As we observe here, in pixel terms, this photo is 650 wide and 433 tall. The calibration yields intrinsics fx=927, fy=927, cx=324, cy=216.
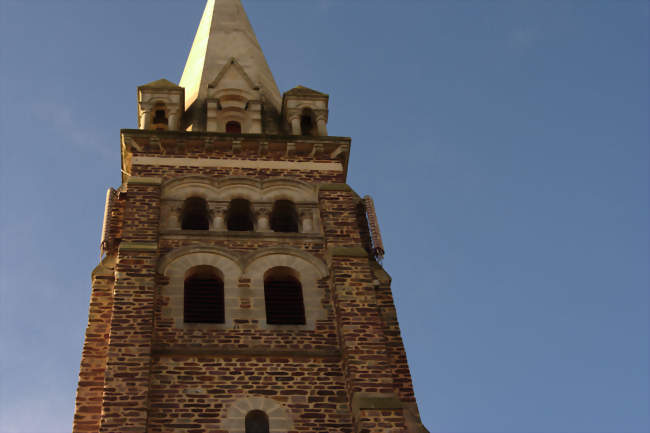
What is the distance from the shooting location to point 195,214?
2300 cm

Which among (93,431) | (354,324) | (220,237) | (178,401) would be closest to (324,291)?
(354,324)

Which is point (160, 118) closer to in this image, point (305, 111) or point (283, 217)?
point (305, 111)

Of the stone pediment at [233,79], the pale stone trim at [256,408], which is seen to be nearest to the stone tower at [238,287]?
the pale stone trim at [256,408]

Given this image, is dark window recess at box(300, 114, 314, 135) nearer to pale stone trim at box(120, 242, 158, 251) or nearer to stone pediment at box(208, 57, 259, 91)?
stone pediment at box(208, 57, 259, 91)

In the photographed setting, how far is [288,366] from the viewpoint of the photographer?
60.0 feet

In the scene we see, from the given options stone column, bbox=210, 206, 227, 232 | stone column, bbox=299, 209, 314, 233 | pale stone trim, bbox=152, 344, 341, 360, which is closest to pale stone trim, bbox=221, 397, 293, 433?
pale stone trim, bbox=152, 344, 341, 360

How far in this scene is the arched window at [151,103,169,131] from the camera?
2656cm

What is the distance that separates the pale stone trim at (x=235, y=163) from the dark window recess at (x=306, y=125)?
9.63ft

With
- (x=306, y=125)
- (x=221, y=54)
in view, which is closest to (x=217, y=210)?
(x=306, y=125)

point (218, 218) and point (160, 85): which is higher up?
point (160, 85)

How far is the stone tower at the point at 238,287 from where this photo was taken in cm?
1731

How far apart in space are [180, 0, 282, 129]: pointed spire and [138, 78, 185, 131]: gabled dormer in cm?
77

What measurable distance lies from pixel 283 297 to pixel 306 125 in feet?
27.3

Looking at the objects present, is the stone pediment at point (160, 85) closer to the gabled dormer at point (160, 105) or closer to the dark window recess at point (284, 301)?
the gabled dormer at point (160, 105)
